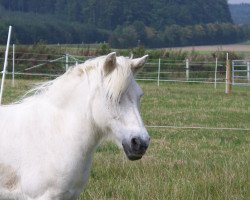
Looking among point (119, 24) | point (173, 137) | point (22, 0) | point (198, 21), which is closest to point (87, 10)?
point (119, 24)

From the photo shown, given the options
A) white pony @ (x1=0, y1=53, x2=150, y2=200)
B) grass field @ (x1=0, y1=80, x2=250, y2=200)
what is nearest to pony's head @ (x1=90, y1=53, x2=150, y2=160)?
white pony @ (x1=0, y1=53, x2=150, y2=200)

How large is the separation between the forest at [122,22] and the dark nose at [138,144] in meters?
58.9

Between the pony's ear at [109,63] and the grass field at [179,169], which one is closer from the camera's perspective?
the pony's ear at [109,63]

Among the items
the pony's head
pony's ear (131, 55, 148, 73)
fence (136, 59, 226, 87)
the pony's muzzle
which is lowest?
fence (136, 59, 226, 87)

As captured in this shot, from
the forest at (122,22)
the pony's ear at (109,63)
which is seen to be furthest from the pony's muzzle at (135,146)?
the forest at (122,22)

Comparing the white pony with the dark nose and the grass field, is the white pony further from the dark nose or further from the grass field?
the grass field

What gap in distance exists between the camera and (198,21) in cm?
9688

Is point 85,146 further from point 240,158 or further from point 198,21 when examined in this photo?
point 198,21

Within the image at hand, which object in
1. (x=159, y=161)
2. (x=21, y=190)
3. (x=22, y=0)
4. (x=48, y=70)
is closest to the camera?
(x=21, y=190)

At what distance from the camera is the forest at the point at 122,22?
68875 millimetres

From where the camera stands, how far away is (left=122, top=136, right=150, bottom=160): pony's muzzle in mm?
3807

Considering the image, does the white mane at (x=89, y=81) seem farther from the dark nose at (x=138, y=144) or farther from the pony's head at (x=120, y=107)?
the dark nose at (x=138, y=144)

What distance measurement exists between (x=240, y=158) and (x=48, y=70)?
20030mm

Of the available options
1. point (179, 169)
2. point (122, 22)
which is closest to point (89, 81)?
point (179, 169)
